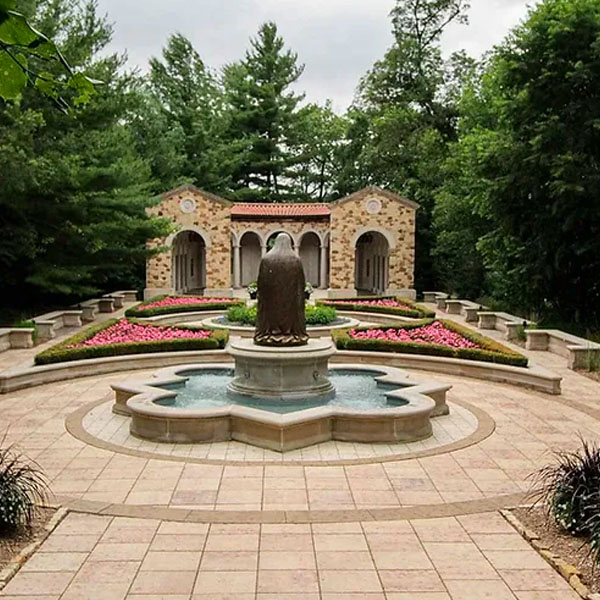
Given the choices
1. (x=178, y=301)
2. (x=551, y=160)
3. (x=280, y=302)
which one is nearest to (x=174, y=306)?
(x=178, y=301)

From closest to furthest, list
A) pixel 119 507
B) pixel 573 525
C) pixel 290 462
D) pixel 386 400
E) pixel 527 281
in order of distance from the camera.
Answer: pixel 573 525, pixel 119 507, pixel 290 462, pixel 386 400, pixel 527 281

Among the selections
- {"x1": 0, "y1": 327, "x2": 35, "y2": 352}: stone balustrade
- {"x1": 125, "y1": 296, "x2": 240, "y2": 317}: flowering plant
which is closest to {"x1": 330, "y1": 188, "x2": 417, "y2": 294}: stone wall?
{"x1": 125, "y1": 296, "x2": 240, "y2": 317}: flowering plant

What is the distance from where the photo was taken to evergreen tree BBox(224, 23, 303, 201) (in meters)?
43.8

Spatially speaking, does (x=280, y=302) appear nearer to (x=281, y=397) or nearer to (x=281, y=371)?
(x=281, y=371)

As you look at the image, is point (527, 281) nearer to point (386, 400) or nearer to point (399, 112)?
point (386, 400)

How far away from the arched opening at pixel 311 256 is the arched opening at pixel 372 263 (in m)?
2.39

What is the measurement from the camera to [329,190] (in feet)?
151

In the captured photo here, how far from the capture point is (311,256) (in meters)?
38.8

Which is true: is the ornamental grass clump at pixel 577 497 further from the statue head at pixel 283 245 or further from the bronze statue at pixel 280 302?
the statue head at pixel 283 245

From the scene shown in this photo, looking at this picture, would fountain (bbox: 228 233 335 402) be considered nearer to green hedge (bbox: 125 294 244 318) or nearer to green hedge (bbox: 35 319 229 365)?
green hedge (bbox: 35 319 229 365)

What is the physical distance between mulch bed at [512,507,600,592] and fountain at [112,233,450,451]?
8.54ft

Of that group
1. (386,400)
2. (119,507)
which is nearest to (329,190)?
(386,400)

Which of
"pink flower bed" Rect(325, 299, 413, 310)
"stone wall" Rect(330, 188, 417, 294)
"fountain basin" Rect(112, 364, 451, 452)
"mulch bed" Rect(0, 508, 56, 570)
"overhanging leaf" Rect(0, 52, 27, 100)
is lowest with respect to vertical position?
"mulch bed" Rect(0, 508, 56, 570)

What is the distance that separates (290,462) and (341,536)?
208 centimetres
